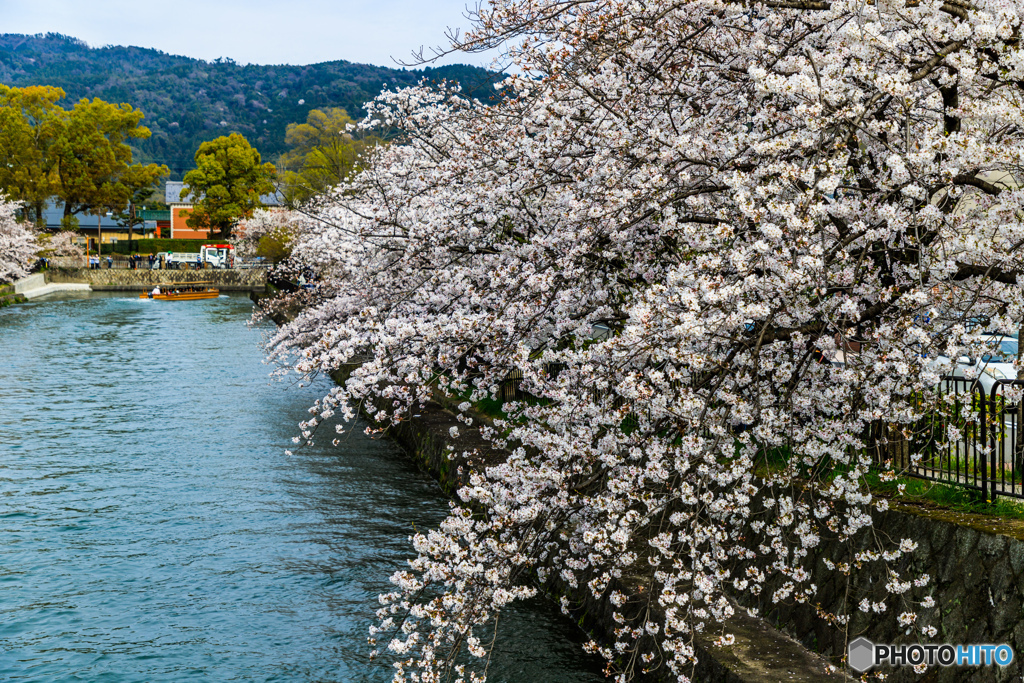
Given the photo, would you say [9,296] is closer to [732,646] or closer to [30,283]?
[30,283]

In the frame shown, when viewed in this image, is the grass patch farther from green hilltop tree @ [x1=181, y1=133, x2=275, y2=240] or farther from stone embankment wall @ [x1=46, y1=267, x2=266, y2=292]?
green hilltop tree @ [x1=181, y1=133, x2=275, y2=240]

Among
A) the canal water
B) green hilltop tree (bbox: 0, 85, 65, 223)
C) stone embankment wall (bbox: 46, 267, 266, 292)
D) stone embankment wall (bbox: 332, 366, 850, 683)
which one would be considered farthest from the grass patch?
green hilltop tree (bbox: 0, 85, 65, 223)

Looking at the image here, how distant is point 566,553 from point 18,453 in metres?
14.3

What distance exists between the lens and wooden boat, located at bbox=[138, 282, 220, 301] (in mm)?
62312

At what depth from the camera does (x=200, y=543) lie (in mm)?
12117

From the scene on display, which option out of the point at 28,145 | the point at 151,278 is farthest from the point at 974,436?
the point at 28,145

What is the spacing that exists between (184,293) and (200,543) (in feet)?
184

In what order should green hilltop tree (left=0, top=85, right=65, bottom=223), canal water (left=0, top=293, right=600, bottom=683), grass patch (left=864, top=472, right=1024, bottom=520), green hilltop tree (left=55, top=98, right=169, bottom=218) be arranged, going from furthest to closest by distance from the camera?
1. green hilltop tree (left=55, top=98, right=169, bottom=218)
2. green hilltop tree (left=0, top=85, right=65, bottom=223)
3. canal water (left=0, top=293, right=600, bottom=683)
4. grass patch (left=864, top=472, right=1024, bottom=520)

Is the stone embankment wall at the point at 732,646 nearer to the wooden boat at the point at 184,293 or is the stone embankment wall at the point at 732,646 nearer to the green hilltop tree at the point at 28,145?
the wooden boat at the point at 184,293

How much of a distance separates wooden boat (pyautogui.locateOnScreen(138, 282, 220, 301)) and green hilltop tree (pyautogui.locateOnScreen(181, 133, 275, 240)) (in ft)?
74.8

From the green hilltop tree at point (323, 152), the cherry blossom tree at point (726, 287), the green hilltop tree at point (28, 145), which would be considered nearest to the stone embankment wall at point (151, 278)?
the green hilltop tree at point (28, 145)

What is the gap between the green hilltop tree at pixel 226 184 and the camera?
89.9 meters

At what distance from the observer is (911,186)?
552 centimetres

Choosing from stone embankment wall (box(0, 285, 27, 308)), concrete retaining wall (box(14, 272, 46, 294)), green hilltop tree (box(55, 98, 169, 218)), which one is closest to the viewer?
stone embankment wall (box(0, 285, 27, 308))
